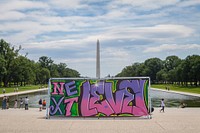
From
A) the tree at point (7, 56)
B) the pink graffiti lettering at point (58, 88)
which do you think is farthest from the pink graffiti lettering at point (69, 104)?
the tree at point (7, 56)

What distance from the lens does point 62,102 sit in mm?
31219

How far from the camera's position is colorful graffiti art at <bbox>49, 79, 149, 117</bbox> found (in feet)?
101

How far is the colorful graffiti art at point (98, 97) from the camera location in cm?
3089

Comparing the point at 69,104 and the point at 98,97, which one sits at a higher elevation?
the point at 98,97

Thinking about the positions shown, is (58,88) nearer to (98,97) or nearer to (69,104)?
(69,104)

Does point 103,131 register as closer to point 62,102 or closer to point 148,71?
point 62,102

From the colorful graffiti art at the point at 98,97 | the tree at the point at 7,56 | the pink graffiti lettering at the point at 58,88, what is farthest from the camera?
the tree at the point at 7,56

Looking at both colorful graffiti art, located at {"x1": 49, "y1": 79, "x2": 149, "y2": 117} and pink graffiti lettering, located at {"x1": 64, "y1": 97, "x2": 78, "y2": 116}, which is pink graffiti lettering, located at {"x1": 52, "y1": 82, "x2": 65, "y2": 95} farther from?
pink graffiti lettering, located at {"x1": 64, "y1": 97, "x2": 78, "y2": 116}

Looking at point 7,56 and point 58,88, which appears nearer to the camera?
point 58,88

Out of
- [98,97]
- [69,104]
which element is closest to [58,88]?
[69,104]

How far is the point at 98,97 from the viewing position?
31.0m

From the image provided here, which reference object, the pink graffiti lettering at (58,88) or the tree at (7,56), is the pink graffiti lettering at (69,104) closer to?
the pink graffiti lettering at (58,88)

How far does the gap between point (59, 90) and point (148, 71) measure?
170824 mm

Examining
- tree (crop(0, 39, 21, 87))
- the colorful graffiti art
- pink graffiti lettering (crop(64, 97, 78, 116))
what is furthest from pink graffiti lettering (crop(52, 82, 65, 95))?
tree (crop(0, 39, 21, 87))
